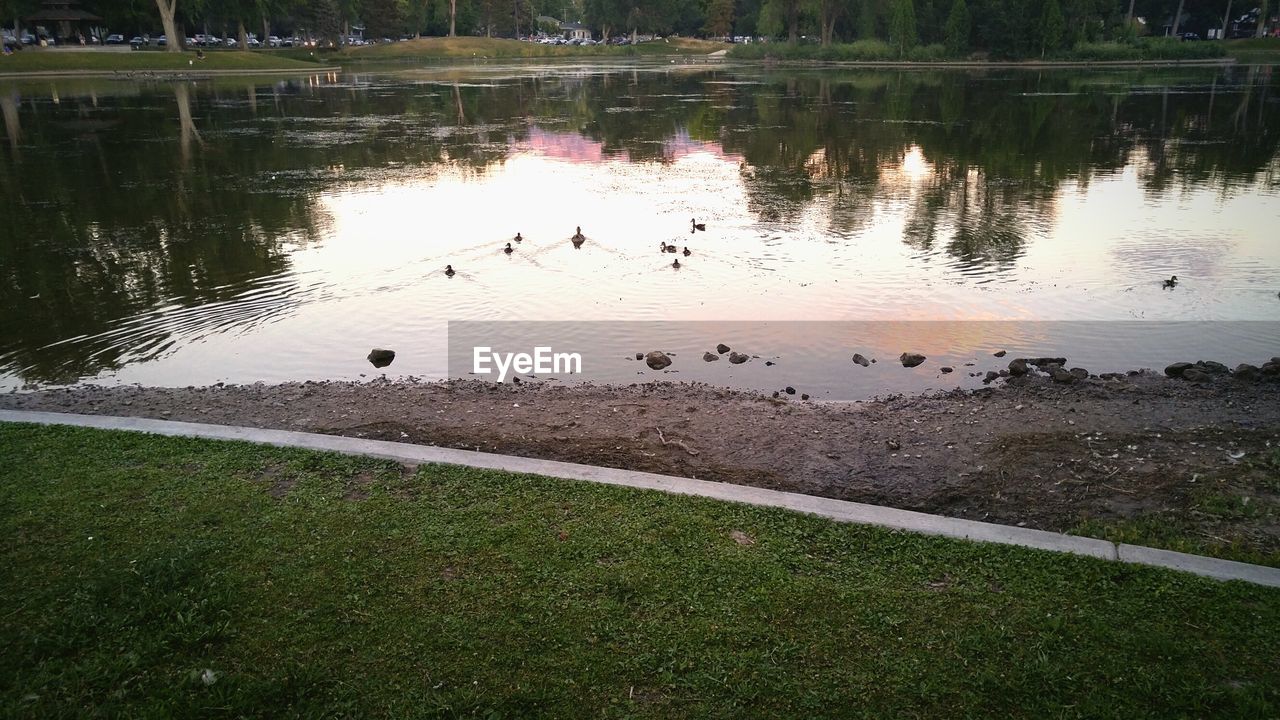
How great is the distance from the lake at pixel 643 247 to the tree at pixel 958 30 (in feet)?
150

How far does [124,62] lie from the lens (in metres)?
67.5

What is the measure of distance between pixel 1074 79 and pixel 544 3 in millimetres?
123479

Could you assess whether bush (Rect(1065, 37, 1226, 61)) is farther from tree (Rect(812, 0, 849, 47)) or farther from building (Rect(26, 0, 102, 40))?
building (Rect(26, 0, 102, 40))

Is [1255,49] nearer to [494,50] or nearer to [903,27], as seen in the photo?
[903,27]

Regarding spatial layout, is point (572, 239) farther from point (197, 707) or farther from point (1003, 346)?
point (197, 707)

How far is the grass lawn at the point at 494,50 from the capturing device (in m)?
96.8

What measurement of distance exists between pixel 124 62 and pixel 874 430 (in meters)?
78.6

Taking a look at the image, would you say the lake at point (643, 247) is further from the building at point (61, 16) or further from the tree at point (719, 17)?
the tree at point (719, 17)

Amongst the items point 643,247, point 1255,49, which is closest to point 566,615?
point 643,247

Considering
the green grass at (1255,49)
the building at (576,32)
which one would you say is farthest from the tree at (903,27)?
the building at (576,32)

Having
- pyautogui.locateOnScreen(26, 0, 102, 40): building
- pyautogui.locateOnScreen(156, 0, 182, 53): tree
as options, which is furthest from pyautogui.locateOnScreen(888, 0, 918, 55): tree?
pyautogui.locateOnScreen(26, 0, 102, 40): building

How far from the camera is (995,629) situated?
15.2 feet

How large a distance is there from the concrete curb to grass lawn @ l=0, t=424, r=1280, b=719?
17 cm

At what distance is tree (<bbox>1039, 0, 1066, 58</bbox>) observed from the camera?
71500 mm
